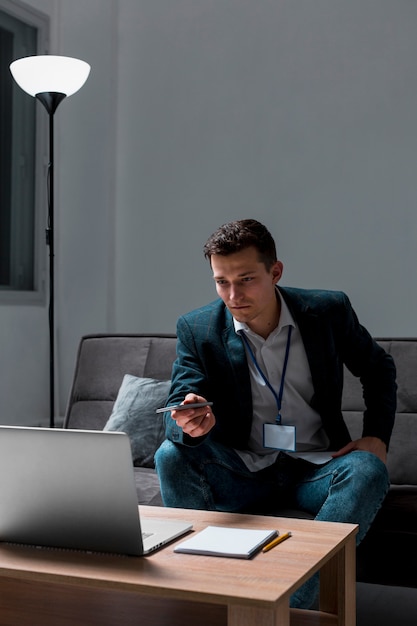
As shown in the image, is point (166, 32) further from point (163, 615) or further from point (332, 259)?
point (163, 615)

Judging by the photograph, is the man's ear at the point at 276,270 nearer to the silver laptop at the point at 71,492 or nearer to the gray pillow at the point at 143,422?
the gray pillow at the point at 143,422

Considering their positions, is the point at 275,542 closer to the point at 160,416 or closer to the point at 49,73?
the point at 160,416

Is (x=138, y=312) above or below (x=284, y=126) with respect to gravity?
below

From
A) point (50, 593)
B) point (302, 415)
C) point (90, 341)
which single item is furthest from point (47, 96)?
point (50, 593)

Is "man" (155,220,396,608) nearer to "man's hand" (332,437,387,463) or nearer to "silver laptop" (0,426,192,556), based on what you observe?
"man's hand" (332,437,387,463)

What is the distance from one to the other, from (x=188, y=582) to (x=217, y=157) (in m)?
2.90

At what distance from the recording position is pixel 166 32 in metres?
4.03

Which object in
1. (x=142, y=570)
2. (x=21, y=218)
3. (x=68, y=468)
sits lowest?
(x=142, y=570)

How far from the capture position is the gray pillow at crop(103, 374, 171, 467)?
8.96ft

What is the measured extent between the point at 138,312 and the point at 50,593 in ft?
8.09

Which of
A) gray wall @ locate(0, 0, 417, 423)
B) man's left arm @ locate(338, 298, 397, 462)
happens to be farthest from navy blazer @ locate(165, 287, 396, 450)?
gray wall @ locate(0, 0, 417, 423)

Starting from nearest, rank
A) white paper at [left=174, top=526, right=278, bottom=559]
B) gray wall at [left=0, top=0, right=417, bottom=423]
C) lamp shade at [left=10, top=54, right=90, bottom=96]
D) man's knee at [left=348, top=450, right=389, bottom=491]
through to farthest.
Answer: white paper at [left=174, top=526, right=278, bottom=559]
man's knee at [left=348, top=450, right=389, bottom=491]
lamp shade at [left=10, top=54, right=90, bottom=96]
gray wall at [left=0, top=0, right=417, bottom=423]

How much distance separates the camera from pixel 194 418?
183 cm

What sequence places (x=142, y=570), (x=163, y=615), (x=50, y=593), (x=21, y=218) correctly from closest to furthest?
(x=142, y=570), (x=163, y=615), (x=50, y=593), (x=21, y=218)
